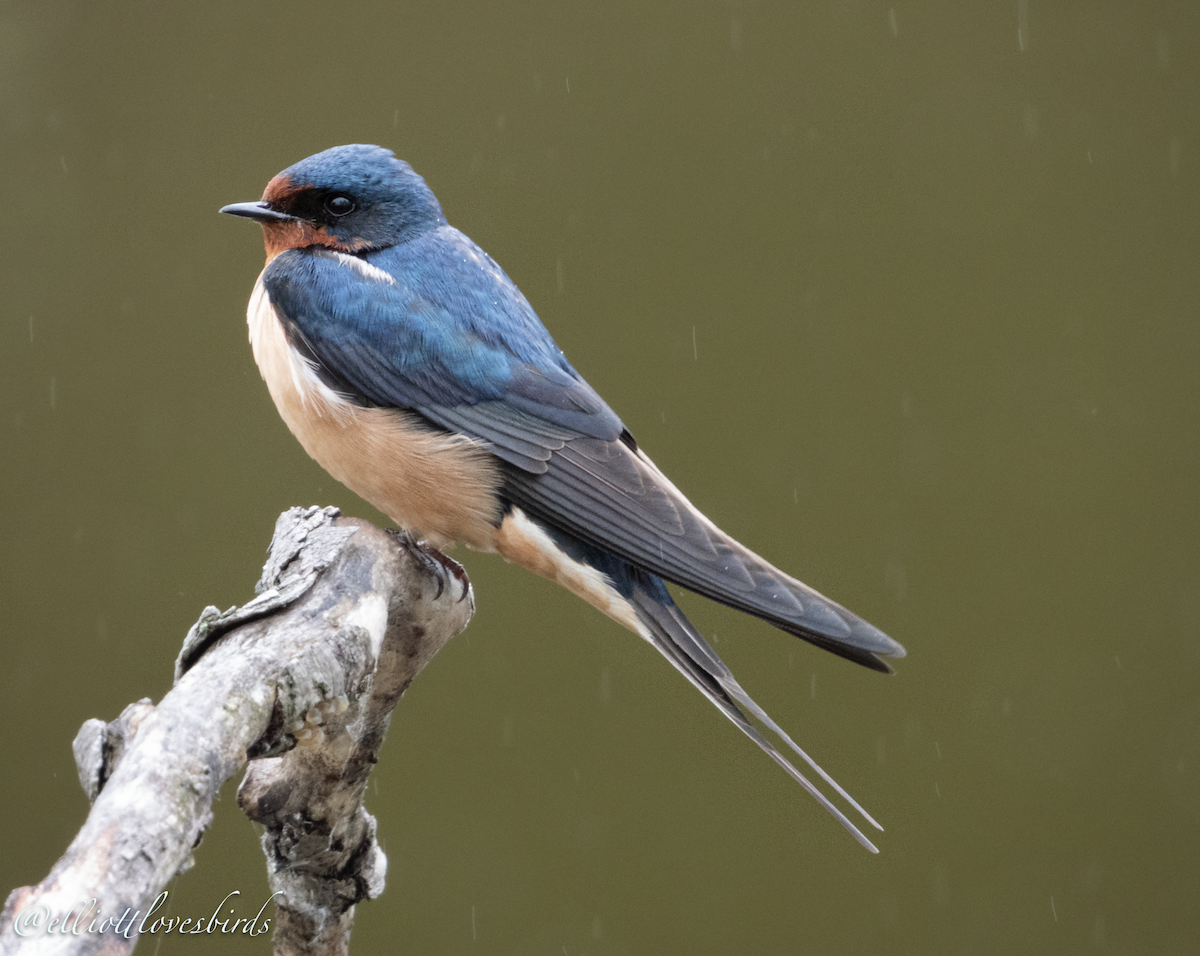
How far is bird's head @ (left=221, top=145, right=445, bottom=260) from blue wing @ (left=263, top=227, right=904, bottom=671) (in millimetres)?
21

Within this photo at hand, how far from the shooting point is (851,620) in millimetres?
1120

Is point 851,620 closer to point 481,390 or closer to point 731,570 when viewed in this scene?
point 731,570

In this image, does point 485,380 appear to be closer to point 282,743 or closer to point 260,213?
point 260,213

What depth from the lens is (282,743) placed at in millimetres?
911

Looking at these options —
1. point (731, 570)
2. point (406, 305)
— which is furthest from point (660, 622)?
point (406, 305)

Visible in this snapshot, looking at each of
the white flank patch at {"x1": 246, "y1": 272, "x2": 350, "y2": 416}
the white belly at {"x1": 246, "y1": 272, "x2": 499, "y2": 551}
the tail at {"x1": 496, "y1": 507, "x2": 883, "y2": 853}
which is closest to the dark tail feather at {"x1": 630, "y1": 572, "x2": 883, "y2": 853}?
the tail at {"x1": 496, "y1": 507, "x2": 883, "y2": 853}

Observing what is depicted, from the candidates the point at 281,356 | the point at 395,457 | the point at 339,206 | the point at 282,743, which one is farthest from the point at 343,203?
the point at 282,743

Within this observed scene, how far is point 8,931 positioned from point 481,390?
0.84m

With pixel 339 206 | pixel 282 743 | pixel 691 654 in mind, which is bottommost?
pixel 691 654

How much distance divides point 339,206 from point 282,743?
71 centimetres

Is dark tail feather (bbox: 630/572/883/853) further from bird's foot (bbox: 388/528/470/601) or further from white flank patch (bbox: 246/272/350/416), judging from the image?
white flank patch (bbox: 246/272/350/416)

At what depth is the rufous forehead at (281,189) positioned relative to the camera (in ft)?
4.51

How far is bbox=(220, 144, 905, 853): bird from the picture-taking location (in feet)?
4.19

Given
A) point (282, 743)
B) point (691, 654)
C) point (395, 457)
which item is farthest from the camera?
point (395, 457)
